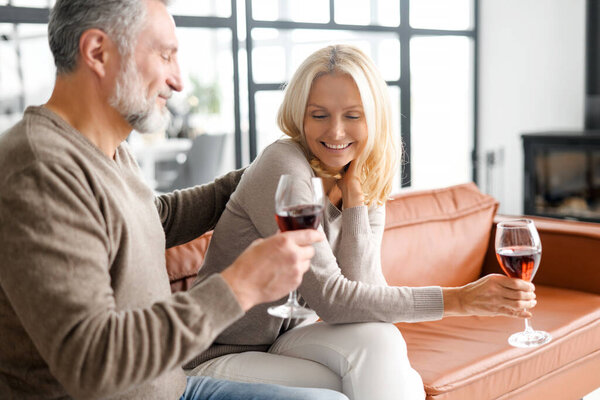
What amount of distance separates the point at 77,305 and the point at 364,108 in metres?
1.09

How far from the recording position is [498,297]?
5.54 ft

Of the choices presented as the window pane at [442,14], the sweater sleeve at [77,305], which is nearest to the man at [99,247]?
the sweater sleeve at [77,305]

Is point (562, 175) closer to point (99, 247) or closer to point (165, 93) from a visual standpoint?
point (165, 93)

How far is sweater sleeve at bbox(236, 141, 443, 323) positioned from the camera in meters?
1.76

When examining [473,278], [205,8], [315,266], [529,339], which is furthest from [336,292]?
[205,8]

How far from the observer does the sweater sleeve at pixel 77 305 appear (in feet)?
3.64

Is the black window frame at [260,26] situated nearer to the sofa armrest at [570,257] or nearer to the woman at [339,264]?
the sofa armrest at [570,257]

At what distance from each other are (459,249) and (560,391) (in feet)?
2.22

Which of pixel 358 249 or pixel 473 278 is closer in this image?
pixel 358 249

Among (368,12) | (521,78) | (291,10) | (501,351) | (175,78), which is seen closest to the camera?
(175,78)

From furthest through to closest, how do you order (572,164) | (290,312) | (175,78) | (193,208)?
(572,164), (193,208), (290,312), (175,78)

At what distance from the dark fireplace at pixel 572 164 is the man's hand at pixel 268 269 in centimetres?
453

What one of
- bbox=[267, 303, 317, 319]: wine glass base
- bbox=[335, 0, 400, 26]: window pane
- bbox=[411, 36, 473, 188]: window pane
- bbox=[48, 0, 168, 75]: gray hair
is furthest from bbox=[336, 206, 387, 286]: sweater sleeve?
bbox=[411, 36, 473, 188]: window pane

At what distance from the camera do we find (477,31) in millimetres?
6547
